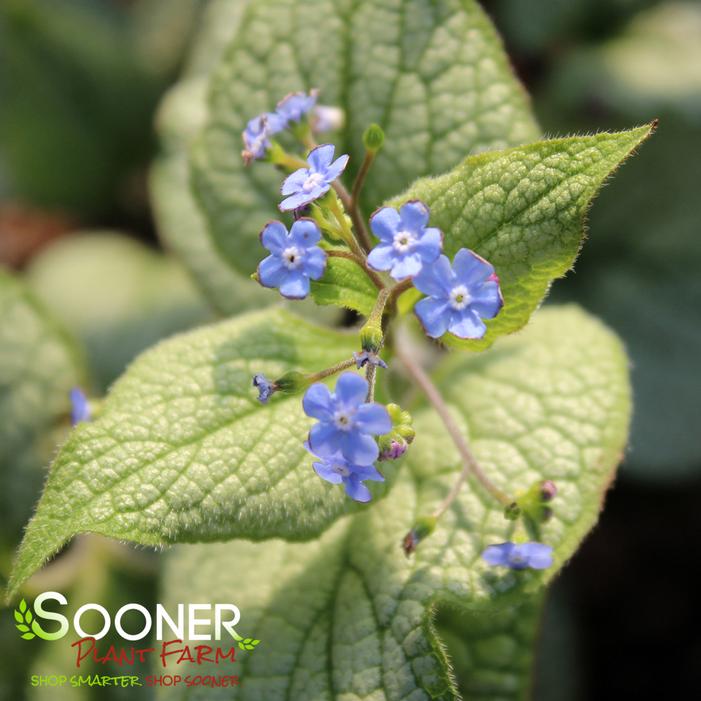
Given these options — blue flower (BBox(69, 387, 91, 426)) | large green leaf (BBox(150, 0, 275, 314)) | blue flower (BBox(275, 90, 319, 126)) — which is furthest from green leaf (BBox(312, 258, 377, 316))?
large green leaf (BBox(150, 0, 275, 314))

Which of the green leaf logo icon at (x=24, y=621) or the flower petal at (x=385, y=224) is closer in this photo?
the flower petal at (x=385, y=224)

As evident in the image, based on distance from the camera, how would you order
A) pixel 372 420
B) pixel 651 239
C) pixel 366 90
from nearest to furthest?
pixel 372 420
pixel 366 90
pixel 651 239

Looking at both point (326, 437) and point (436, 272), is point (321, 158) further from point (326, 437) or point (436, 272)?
point (326, 437)

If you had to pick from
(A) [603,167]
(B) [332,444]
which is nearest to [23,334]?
(B) [332,444]

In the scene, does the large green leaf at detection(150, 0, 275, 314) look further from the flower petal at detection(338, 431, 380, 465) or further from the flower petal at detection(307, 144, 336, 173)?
the flower petal at detection(338, 431, 380, 465)

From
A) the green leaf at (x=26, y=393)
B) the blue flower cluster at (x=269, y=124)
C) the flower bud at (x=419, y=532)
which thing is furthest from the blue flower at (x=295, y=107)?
the green leaf at (x=26, y=393)

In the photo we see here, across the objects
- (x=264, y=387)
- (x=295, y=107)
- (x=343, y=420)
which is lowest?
(x=343, y=420)

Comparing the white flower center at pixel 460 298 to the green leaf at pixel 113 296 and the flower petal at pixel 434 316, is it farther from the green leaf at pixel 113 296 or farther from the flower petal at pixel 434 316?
the green leaf at pixel 113 296

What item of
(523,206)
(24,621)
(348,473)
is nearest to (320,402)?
(348,473)
